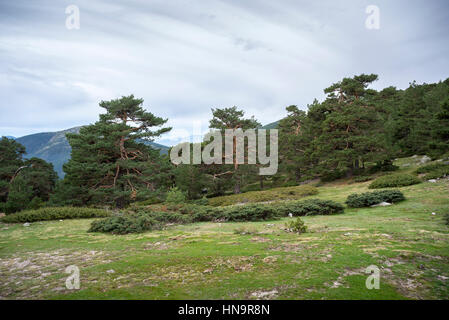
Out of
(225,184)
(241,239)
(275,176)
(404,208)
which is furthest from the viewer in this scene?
(275,176)

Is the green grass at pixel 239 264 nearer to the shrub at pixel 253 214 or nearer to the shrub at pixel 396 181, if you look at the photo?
the shrub at pixel 253 214

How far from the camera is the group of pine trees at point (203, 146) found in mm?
20172

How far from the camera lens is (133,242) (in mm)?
7469

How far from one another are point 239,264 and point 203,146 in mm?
24912

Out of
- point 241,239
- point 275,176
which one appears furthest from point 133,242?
point 275,176

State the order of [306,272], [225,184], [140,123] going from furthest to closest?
1. [225,184]
2. [140,123]
3. [306,272]

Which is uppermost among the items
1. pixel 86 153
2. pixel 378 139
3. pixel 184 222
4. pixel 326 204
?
pixel 378 139

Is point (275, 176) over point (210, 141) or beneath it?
beneath

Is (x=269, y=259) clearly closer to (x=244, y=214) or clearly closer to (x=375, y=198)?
(x=244, y=214)

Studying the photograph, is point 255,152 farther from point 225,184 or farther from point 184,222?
point 184,222

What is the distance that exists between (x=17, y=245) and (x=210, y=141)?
22.4m

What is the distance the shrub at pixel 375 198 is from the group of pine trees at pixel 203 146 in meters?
8.54

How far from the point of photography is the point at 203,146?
96.3ft
